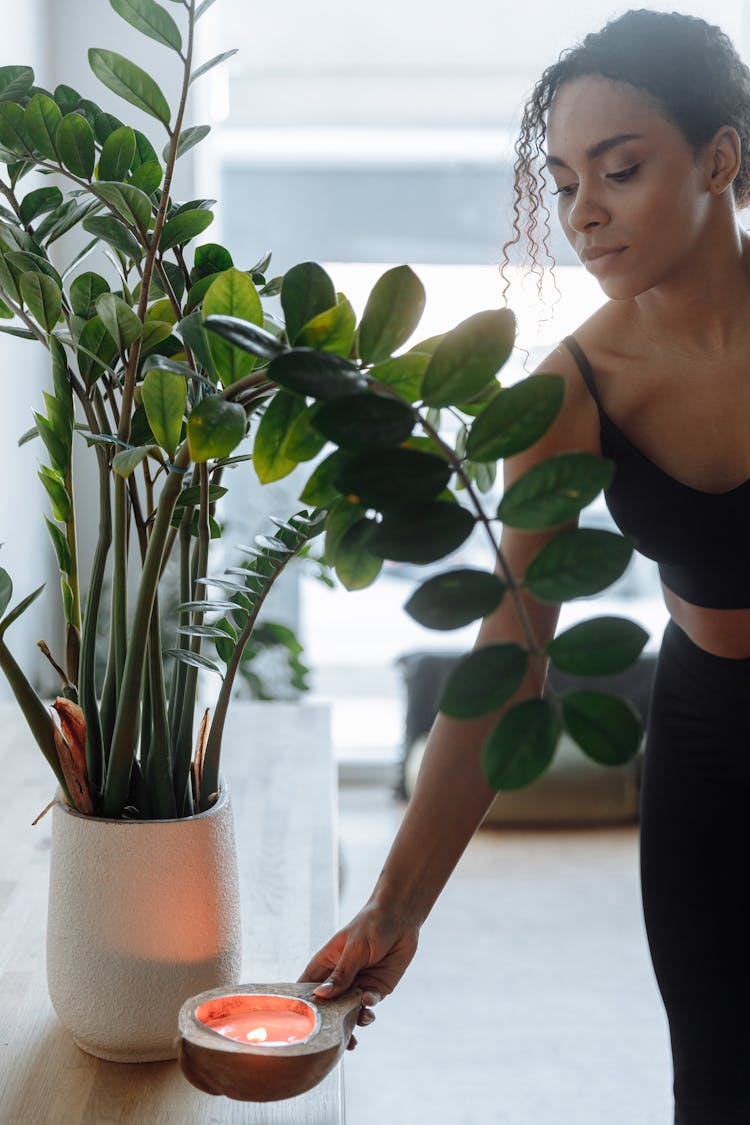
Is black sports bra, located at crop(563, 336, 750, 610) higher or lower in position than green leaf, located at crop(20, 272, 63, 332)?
lower

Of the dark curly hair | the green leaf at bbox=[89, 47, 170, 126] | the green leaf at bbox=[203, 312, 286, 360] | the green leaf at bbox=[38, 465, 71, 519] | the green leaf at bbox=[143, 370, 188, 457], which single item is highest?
the dark curly hair

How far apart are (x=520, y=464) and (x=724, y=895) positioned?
20.9 inches

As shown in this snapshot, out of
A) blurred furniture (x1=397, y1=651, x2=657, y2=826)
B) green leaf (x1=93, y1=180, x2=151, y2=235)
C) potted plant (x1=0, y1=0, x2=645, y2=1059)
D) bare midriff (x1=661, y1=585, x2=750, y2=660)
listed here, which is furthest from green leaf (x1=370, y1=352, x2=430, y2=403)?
blurred furniture (x1=397, y1=651, x2=657, y2=826)

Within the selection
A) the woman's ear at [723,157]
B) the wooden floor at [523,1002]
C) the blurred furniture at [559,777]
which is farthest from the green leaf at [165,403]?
the blurred furniture at [559,777]

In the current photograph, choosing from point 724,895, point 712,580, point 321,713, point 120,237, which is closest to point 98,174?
point 120,237

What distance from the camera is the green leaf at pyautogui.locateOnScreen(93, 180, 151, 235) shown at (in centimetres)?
78

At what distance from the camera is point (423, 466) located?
562mm

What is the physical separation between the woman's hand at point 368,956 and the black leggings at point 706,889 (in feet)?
1.56

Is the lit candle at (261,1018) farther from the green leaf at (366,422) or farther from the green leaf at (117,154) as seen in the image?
the green leaf at (117,154)

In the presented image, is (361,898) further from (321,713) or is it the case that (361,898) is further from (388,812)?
(321,713)

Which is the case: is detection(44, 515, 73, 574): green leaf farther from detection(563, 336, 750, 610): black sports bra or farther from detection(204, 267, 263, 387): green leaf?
detection(563, 336, 750, 610): black sports bra

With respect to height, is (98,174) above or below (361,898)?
above

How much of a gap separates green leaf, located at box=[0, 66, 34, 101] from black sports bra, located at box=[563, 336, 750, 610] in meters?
0.56

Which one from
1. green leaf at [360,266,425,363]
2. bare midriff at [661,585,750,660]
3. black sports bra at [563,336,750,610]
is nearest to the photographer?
green leaf at [360,266,425,363]
